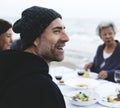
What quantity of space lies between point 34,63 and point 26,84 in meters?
0.09

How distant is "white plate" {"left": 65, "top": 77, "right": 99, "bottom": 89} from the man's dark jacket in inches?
46.4

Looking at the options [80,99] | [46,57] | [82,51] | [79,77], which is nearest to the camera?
[46,57]

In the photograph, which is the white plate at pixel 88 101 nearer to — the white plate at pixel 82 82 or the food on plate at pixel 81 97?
the food on plate at pixel 81 97

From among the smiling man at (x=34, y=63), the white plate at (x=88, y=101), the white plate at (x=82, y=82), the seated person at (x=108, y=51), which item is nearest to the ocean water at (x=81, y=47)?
the seated person at (x=108, y=51)

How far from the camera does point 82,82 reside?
93.8 inches

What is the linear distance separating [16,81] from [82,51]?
7.65 metres

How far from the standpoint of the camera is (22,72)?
3.42ft

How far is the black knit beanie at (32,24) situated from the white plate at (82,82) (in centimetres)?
110

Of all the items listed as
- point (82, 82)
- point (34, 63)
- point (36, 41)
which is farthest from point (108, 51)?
point (34, 63)

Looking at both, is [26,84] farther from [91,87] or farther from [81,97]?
[91,87]

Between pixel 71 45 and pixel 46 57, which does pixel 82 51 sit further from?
pixel 46 57

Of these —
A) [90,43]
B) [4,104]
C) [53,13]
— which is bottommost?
[90,43]

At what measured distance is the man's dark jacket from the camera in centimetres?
100

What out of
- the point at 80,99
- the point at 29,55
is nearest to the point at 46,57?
the point at 29,55
